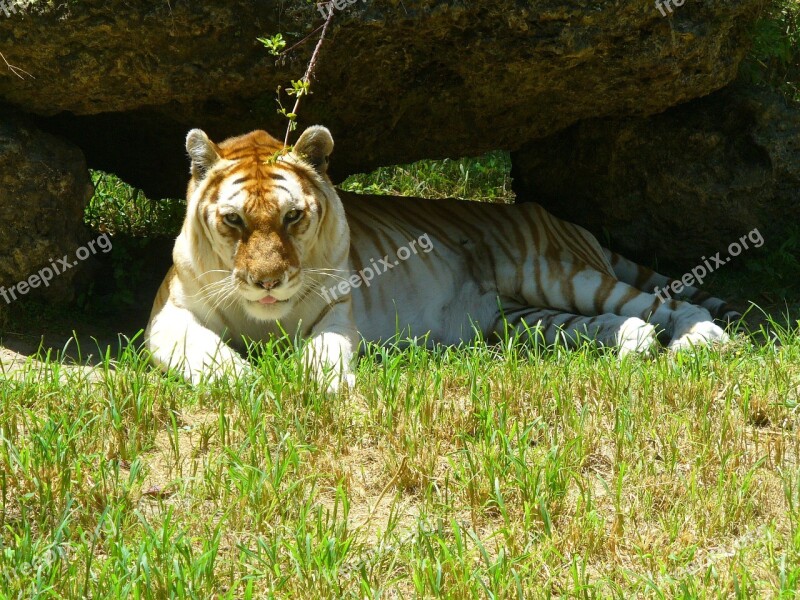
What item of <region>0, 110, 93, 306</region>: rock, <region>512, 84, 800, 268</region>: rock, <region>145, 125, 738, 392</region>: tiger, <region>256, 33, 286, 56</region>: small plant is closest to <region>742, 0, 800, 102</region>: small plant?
<region>512, 84, 800, 268</region>: rock

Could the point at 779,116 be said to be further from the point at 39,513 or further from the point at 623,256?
the point at 39,513

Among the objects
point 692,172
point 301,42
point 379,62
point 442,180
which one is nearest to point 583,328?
point 692,172

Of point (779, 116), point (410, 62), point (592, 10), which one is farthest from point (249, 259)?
point (779, 116)

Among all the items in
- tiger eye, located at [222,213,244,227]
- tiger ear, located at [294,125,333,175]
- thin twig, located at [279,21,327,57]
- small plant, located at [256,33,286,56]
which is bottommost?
tiger eye, located at [222,213,244,227]

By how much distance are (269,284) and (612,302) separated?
7.03 ft

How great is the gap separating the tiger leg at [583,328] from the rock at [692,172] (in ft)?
2.87

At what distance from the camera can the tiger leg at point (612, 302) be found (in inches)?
215

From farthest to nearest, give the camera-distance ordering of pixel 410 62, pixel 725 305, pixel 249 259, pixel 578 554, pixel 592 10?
pixel 725 305, pixel 410 62, pixel 592 10, pixel 249 259, pixel 578 554

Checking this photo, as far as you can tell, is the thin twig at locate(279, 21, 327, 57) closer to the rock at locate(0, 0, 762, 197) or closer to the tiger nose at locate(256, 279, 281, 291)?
the rock at locate(0, 0, 762, 197)

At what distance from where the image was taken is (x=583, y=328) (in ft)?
18.5

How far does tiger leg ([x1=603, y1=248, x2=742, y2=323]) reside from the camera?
577 cm

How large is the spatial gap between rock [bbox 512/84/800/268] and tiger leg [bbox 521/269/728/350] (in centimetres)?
57

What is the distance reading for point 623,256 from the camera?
646cm

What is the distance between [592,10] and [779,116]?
5.36 feet
